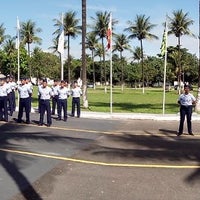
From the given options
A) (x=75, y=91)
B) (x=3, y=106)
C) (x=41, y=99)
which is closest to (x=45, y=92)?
(x=41, y=99)

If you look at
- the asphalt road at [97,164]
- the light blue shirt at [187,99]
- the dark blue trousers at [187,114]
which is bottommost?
the asphalt road at [97,164]

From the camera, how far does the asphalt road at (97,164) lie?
8086 mm

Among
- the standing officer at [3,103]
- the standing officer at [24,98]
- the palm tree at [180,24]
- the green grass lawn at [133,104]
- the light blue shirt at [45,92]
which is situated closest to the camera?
the light blue shirt at [45,92]

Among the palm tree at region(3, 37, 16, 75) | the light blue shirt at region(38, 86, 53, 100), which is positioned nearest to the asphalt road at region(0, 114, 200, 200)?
the light blue shirt at region(38, 86, 53, 100)

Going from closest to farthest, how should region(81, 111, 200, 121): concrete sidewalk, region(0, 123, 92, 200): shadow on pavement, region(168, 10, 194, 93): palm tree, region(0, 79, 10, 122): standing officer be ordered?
region(0, 123, 92, 200): shadow on pavement < region(0, 79, 10, 122): standing officer < region(81, 111, 200, 121): concrete sidewalk < region(168, 10, 194, 93): palm tree

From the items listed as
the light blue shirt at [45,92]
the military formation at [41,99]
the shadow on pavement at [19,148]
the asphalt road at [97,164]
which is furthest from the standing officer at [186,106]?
the light blue shirt at [45,92]

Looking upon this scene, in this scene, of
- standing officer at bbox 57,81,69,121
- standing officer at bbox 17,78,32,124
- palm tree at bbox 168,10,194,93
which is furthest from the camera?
palm tree at bbox 168,10,194,93

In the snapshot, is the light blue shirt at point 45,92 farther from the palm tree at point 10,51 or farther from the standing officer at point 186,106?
the palm tree at point 10,51

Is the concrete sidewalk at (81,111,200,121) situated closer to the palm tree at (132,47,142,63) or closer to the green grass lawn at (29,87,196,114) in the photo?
the green grass lawn at (29,87,196,114)

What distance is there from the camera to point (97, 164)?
10367 mm

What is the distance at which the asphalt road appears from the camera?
26.5ft

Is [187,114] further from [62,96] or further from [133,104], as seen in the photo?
[133,104]

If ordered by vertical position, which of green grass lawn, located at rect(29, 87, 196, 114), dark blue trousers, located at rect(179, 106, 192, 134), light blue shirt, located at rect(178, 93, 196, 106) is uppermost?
light blue shirt, located at rect(178, 93, 196, 106)

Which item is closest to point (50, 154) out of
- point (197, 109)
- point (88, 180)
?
point (88, 180)
